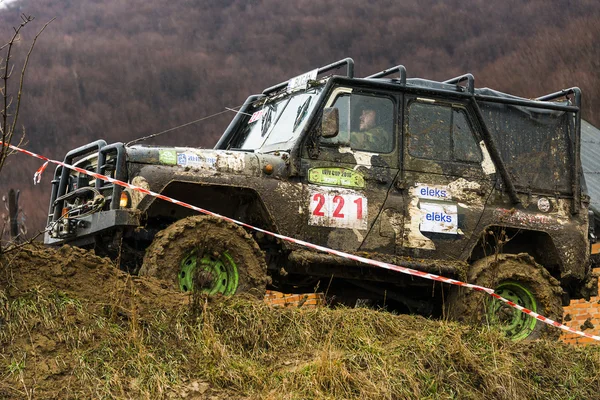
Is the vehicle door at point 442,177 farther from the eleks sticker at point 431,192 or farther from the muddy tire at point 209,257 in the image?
the muddy tire at point 209,257

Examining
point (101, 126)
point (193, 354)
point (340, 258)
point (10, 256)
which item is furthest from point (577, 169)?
point (101, 126)

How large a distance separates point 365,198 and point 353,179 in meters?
0.22

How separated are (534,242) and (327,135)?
2784 mm

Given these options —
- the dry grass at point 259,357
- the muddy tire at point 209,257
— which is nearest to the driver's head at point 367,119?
the muddy tire at point 209,257

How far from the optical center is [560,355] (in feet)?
27.8

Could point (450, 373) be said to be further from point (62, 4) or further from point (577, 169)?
point (62, 4)

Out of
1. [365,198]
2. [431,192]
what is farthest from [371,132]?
[431,192]

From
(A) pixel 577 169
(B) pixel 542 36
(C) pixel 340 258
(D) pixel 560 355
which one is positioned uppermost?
(B) pixel 542 36

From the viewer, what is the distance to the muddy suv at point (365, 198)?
28.5 feet

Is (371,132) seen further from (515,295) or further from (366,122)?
(515,295)

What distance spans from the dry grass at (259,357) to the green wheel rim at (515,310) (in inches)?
57.0

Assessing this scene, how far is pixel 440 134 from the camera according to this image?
399 inches

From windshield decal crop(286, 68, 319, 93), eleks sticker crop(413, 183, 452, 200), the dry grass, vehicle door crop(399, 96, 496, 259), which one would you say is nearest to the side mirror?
windshield decal crop(286, 68, 319, 93)

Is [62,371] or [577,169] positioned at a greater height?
[577,169]
